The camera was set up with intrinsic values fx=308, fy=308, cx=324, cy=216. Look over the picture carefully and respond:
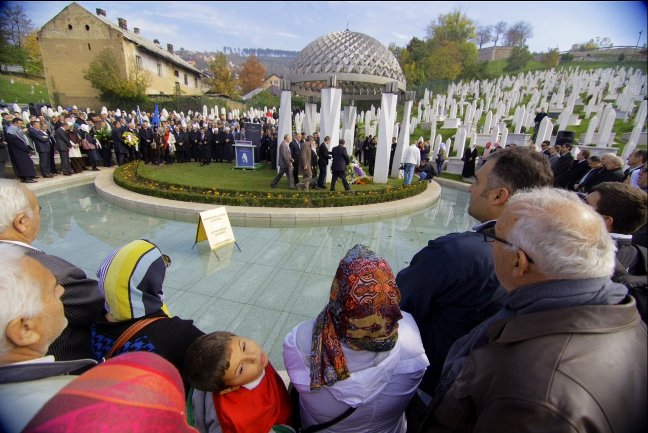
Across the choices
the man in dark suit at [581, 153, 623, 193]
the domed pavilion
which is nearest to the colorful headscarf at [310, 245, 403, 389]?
the man in dark suit at [581, 153, 623, 193]

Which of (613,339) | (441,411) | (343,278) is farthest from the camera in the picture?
(343,278)

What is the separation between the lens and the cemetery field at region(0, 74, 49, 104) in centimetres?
3330

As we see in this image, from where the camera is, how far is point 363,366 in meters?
1.46

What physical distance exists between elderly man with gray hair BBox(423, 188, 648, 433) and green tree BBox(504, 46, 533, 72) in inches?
2973

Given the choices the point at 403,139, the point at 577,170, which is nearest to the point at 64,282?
the point at 577,170

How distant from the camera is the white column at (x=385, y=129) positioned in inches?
455

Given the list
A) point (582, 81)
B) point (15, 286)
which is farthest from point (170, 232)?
point (582, 81)

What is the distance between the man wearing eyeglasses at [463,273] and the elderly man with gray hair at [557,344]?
40 centimetres

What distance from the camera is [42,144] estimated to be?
9.90 meters

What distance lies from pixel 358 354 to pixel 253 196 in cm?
753

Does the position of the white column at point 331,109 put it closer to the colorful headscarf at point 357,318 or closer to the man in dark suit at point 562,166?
the man in dark suit at point 562,166

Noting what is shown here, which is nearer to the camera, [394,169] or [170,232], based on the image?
[170,232]

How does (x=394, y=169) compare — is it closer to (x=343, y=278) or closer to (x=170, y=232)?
(x=170, y=232)

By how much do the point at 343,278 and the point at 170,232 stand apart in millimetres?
6539
